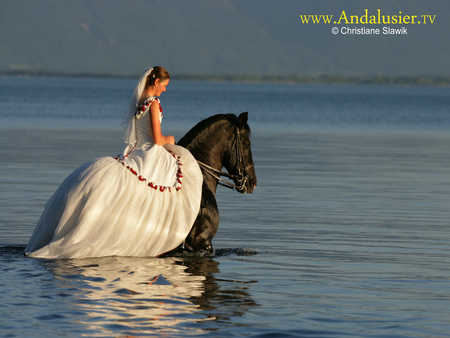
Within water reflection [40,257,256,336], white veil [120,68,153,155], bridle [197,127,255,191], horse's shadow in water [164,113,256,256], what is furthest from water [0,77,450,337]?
white veil [120,68,153,155]

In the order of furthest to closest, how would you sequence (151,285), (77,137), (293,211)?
(77,137) < (293,211) < (151,285)

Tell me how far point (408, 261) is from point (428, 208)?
4869 mm

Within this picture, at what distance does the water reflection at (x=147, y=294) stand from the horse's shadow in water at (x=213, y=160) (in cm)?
33

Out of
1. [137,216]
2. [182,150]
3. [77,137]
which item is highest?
[77,137]

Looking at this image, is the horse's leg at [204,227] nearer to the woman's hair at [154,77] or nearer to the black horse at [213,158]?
the black horse at [213,158]

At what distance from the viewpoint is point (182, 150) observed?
8992 mm

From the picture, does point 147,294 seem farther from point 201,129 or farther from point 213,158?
point 201,129

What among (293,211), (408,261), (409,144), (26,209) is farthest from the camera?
(409,144)

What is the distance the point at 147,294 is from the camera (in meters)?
7.15

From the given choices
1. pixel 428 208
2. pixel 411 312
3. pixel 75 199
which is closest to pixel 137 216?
pixel 75 199

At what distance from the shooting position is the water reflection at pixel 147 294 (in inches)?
243

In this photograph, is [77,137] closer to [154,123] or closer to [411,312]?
[154,123]

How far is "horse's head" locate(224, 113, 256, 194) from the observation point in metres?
9.48

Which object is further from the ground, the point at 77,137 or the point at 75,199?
the point at 77,137
